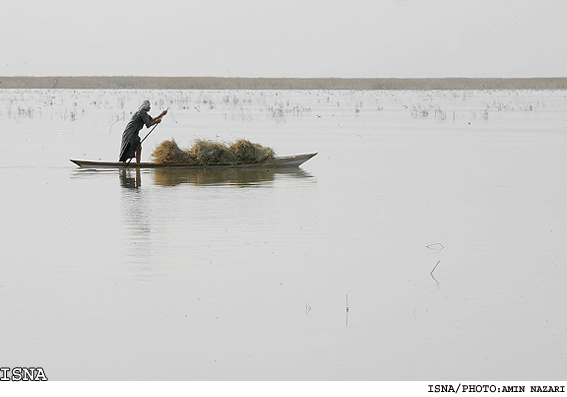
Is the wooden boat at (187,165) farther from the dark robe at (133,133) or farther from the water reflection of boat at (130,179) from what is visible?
the dark robe at (133,133)

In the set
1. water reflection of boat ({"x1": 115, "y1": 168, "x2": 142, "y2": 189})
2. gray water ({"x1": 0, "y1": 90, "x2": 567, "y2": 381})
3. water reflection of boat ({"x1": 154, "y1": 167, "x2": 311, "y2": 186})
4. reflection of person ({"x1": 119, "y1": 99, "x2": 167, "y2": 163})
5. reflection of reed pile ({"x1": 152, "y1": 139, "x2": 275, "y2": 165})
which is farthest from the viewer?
reflection of reed pile ({"x1": 152, "y1": 139, "x2": 275, "y2": 165})

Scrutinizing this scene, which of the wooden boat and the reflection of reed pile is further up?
the reflection of reed pile

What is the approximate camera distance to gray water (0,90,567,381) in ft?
25.3

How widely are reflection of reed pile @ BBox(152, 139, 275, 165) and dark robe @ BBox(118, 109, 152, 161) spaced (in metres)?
0.47

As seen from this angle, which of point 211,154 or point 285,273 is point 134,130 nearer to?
point 211,154

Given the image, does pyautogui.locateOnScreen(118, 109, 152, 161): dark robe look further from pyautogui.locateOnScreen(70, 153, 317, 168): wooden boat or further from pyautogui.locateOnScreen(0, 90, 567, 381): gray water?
pyautogui.locateOnScreen(0, 90, 567, 381): gray water

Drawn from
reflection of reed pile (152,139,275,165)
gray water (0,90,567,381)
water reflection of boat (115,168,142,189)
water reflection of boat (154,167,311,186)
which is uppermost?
reflection of reed pile (152,139,275,165)

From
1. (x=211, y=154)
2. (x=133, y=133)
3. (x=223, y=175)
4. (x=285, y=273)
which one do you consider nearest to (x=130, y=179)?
(x=133, y=133)

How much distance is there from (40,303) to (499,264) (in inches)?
192

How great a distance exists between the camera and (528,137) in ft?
109

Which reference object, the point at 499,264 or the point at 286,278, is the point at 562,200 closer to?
the point at 499,264

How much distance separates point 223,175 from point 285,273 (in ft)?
33.9

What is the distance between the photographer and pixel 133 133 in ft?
69.8

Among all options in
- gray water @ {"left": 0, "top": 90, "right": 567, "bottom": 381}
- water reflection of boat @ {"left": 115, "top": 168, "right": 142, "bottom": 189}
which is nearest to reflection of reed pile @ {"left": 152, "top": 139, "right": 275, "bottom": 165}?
gray water @ {"left": 0, "top": 90, "right": 567, "bottom": 381}
